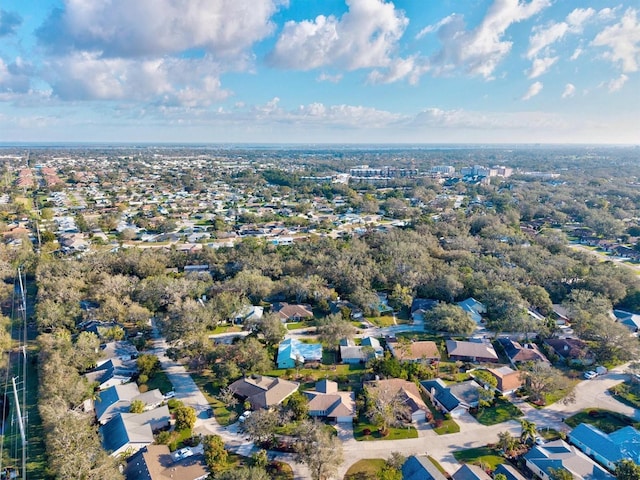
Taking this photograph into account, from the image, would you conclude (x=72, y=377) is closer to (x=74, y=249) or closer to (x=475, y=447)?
A: (x=475, y=447)

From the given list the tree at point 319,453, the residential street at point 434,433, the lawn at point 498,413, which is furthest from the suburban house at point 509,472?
the tree at point 319,453

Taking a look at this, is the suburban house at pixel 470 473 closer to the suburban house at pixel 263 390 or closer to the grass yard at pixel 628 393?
the suburban house at pixel 263 390

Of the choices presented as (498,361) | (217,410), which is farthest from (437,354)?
(217,410)

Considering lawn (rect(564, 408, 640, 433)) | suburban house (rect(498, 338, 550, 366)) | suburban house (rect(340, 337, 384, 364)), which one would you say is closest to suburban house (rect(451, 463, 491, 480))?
lawn (rect(564, 408, 640, 433))

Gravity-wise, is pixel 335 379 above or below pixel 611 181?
below

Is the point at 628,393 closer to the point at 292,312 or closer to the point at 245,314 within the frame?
the point at 292,312

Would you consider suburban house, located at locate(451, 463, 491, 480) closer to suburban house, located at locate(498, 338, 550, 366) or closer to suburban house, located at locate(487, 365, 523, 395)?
suburban house, located at locate(487, 365, 523, 395)
